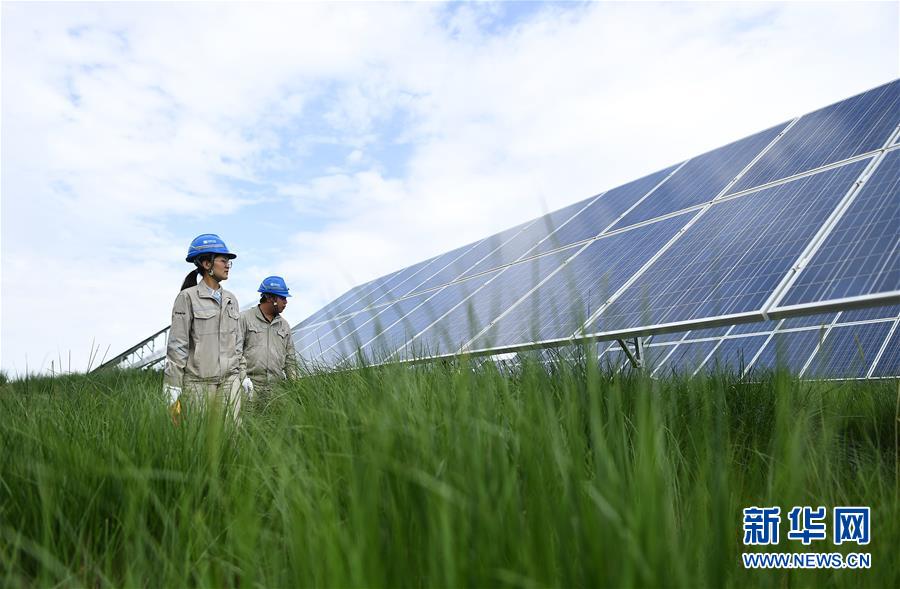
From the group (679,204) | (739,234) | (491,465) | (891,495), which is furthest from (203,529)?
(679,204)

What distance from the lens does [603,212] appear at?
10.8m

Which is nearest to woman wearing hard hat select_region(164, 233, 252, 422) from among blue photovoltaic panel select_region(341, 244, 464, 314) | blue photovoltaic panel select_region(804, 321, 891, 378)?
blue photovoltaic panel select_region(341, 244, 464, 314)

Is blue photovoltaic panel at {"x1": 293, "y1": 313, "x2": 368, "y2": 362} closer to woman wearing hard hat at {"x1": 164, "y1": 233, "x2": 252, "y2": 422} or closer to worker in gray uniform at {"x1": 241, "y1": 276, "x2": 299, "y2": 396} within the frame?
worker in gray uniform at {"x1": 241, "y1": 276, "x2": 299, "y2": 396}

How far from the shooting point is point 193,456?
284 centimetres

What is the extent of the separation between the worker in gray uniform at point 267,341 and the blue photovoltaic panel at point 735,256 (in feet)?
14.3

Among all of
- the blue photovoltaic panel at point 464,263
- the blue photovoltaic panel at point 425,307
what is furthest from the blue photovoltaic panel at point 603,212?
the blue photovoltaic panel at point 464,263

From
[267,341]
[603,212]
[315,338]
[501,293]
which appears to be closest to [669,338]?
[603,212]

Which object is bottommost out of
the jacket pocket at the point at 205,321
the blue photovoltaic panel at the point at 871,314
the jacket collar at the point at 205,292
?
the jacket pocket at the point at 205,321

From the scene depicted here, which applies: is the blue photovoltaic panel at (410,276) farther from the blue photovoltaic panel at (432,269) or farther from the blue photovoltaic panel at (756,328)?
the blue photovoltaic panel at (756,328)

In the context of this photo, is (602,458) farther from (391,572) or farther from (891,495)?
(891,495)

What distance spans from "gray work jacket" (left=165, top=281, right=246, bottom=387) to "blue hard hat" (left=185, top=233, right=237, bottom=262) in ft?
1.08

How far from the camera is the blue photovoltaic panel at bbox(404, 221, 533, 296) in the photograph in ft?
41.0

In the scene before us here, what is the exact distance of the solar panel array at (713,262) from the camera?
14.7ft

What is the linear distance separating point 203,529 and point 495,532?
4.21ft
